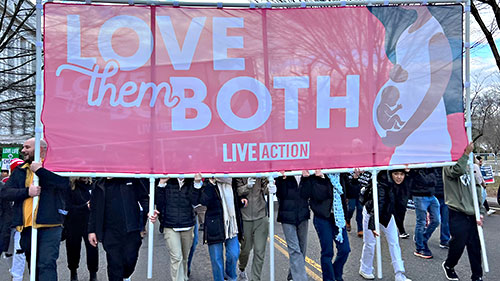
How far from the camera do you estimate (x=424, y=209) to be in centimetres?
650

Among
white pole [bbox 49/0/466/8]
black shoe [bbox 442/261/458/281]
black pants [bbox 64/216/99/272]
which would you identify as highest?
white pole [bbox 49/0/466/8]

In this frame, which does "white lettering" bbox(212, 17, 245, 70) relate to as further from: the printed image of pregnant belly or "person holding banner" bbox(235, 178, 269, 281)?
the printed image of pregnant belly

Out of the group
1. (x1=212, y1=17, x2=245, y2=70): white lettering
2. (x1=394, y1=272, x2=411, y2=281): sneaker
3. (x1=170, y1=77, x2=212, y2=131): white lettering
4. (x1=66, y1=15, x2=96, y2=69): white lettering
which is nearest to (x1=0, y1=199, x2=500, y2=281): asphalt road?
(x1=394, y1=272, x2=411, y2=281): sneaker

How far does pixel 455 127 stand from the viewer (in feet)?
14.1

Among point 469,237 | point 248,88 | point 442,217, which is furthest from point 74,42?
point 442,217

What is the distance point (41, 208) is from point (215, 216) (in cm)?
201

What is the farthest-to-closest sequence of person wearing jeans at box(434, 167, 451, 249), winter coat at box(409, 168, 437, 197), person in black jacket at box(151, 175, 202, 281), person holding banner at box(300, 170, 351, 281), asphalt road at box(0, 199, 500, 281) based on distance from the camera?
person wearing jeans at box(434, 167, 451, 249)
winter coat at box(409, 168, 437, 197)
asphalt road at box(0, 199, 500, 281)
person holding banner at box(300, 170, 351, 281)
person in black jacket at box(151, 175, 202, 281)

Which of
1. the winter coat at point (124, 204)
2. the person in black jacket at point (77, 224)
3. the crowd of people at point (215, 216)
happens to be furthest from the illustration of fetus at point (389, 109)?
the person in black jacket at point (77, 224)

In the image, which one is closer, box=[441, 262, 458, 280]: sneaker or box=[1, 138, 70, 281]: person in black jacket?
box=[1, 138, 70, 281]: person in black jacket

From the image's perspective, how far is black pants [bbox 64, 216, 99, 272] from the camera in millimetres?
5129

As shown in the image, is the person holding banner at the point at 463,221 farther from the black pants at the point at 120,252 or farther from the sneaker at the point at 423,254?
the black pants at the point at 120,252

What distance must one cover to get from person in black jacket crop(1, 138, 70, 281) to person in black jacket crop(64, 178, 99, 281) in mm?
1112

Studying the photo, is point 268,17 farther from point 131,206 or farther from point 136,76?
point 131,206

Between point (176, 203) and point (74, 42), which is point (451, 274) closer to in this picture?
point (176, 203)
